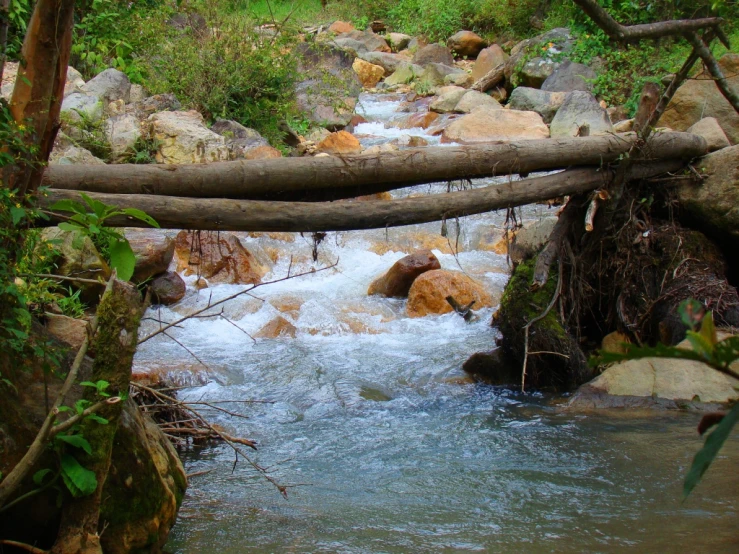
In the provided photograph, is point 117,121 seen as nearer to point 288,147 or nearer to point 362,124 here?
point 288,147

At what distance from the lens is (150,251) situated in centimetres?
781

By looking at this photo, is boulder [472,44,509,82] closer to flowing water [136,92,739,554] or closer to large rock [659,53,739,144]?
large rock [659,53,739,144]

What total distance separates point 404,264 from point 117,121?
492 centimetres

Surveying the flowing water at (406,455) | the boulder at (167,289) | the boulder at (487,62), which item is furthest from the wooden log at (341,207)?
the boulder at (487,62)

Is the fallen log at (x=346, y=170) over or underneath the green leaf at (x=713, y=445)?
over

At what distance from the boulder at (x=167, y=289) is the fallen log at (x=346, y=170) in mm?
3801

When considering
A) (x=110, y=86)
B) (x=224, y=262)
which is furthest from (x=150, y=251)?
(x=110, y=86)

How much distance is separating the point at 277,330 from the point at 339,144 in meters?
5.45

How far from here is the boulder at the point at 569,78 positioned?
558 inches

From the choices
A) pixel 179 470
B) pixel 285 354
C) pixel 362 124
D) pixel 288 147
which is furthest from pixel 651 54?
pixel 179 470

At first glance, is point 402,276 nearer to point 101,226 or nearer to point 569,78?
point 101,226

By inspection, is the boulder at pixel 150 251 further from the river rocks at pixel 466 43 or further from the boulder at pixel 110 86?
the river rocks at pixel 466 43

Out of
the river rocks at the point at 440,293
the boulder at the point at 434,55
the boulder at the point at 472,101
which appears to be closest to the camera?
the river rocks at the point at 440,293

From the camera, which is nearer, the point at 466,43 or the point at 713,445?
the point at 713,445
